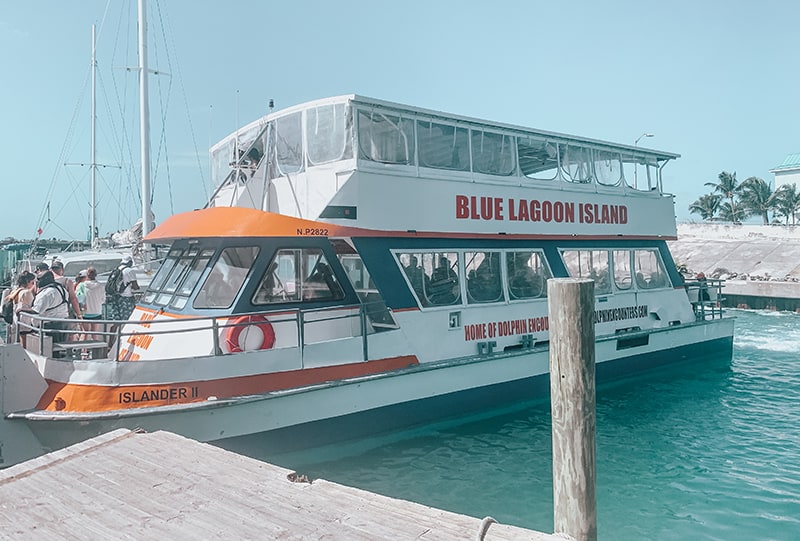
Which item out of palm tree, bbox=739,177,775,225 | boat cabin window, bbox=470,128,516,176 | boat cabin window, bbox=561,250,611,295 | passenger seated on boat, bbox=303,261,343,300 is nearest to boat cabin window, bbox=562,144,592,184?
boat cabin window, bbox=561,250,611,295

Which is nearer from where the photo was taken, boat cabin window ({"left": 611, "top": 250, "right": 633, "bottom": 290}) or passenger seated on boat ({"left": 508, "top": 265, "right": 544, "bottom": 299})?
passenger seated on boat ({"left": 508, "top": 265, "right": 544, "bottom": 299})

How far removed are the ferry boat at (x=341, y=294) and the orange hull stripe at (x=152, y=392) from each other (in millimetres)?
21

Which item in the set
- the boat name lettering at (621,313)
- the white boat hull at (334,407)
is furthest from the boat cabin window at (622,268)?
the white boat hull at (334,407)

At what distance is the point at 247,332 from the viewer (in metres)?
7.06

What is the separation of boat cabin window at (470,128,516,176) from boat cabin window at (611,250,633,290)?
3.30m

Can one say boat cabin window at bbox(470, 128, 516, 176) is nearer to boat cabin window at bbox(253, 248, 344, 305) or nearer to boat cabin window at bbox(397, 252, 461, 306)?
boat cabin window at bbox(397, 252, 461, 306)

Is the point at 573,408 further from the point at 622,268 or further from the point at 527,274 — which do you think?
the point at 622,268

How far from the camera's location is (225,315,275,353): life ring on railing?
6957mm

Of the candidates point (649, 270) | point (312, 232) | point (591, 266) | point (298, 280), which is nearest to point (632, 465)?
point (591, 266)

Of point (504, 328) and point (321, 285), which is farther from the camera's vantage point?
point (504, 328)

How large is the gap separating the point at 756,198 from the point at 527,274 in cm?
6127

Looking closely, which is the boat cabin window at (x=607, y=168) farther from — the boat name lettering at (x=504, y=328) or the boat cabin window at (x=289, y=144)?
the boat cabin window at (x=289, y=144)

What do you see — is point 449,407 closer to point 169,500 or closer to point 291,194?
point 291,194

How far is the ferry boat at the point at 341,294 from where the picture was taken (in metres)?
6.48
